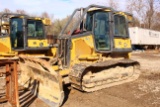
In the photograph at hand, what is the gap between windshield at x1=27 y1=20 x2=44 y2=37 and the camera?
29.1 ft

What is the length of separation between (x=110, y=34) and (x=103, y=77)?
4.50ft

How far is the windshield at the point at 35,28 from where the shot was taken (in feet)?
29.1

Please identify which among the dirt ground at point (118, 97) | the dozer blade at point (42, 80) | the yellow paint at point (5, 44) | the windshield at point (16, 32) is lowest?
the dirt ground at point (118, 97)

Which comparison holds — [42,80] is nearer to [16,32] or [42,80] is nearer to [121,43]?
[121,43]

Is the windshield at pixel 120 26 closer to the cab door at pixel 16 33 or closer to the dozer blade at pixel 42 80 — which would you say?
the dozer blade at pixel 42 80

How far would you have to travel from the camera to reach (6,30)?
31.2 feet

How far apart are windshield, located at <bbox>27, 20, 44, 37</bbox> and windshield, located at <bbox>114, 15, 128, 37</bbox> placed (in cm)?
317

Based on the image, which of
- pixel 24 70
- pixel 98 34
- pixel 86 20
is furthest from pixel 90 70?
pixel 24 70

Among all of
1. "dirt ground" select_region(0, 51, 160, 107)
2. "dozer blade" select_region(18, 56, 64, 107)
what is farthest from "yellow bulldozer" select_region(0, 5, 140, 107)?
"dirt ground" select_region(0, 51, 160, 107)

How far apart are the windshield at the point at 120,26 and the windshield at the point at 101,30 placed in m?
0.44

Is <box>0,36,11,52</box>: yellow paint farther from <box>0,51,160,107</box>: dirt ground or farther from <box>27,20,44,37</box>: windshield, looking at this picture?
<box>0,51,160,107</box>: dirt ground

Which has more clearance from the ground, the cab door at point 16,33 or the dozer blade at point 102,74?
the cab door at point 16,33

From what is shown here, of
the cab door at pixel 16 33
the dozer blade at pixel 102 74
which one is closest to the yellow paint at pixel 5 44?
the cab door at pixel 16 33

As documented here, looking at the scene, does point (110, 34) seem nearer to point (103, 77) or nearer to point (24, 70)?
point (103, 77)
